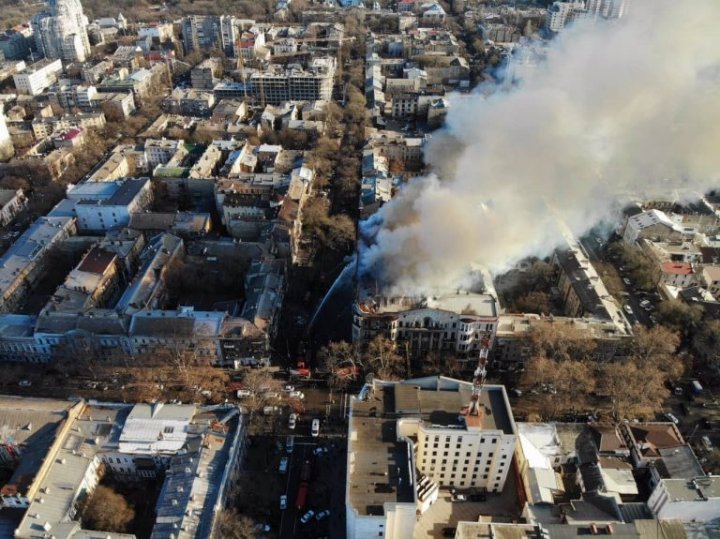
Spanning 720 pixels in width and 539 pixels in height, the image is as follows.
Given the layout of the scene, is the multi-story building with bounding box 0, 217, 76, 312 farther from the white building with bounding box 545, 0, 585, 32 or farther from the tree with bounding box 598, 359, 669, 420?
the white building with bounding box 545, 0, 585, 32

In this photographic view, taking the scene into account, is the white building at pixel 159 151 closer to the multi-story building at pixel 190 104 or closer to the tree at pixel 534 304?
the multi-story building at pixel 190 104

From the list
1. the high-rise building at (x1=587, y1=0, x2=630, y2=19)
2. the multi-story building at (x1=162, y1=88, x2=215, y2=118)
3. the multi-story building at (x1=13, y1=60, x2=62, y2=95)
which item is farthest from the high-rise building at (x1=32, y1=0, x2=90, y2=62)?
the high-rise building at (x1=587, y1=0, x2=630, y2=19)

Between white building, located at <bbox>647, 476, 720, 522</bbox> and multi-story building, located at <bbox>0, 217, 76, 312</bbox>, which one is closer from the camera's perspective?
white building, located at <bbox>647, 476, 720, 522</bbox>

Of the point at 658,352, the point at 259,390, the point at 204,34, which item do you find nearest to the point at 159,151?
the point at 259,390

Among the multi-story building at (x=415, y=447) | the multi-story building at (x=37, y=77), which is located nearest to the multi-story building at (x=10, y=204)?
the multi-story building at (x=37, y=77)

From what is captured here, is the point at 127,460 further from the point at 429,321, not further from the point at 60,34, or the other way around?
the point at 60,34

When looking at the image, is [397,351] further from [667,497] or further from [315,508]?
[667,497]

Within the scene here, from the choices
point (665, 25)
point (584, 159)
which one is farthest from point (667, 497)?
point (665, 25)
